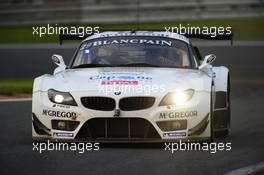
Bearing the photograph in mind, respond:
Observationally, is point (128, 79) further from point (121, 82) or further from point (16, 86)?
point (16, 86)

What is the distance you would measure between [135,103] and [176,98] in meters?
0.41

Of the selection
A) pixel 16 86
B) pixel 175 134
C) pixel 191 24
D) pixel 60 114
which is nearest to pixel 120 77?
pixel 60 114

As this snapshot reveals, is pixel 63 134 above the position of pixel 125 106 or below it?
below

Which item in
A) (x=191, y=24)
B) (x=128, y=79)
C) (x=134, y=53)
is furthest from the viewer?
(x=191, y=24)

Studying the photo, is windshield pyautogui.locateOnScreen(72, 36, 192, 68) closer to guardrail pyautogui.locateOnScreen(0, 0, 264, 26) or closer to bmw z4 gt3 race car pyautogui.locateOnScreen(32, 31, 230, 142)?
bmw z4 gt3 race car pyautogui.locateOnScreen(32, 31, 230, 142)

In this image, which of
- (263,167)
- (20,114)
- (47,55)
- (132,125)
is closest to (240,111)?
(20,114)

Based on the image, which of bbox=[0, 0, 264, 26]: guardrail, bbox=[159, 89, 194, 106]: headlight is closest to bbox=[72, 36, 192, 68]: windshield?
bbox=[159, 89, 194, 106]: headlight

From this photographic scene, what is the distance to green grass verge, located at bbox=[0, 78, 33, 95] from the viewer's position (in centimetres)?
1686

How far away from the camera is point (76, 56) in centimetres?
1070

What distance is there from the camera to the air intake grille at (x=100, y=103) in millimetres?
9055

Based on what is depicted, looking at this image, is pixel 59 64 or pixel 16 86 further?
pixel 16 86

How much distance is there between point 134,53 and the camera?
10.4m

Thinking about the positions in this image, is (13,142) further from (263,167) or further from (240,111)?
(240,111)

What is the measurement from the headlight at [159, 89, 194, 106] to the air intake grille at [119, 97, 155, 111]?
0.39ft
